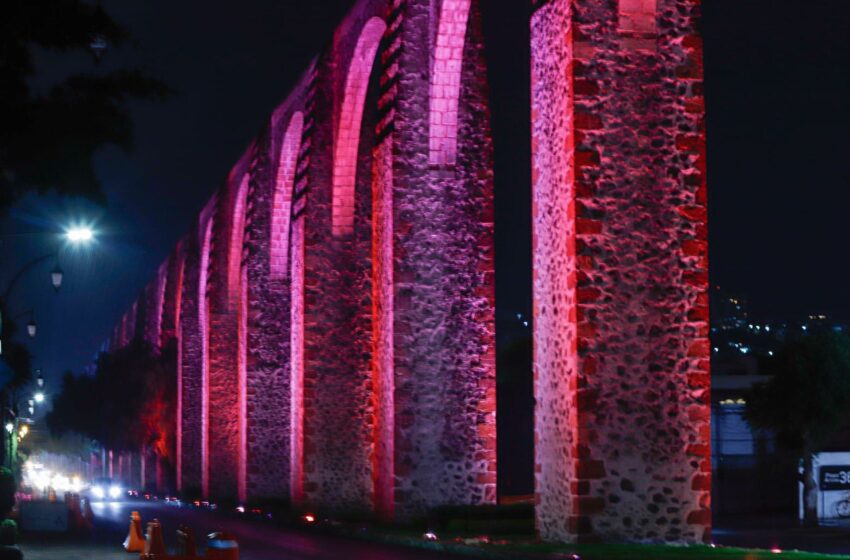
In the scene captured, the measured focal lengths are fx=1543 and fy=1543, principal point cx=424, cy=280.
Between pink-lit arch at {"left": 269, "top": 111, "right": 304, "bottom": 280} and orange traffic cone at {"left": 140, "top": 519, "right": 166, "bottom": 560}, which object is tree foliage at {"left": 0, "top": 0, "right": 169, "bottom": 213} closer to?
orange traffic cone at {"left": 140, "top": 519, "right": 166, "bottom": 560}

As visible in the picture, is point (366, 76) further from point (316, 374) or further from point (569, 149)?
point (569, 149)

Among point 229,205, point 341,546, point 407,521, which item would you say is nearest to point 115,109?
point 341,546

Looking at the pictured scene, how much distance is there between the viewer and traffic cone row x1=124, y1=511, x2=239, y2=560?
13727 mm

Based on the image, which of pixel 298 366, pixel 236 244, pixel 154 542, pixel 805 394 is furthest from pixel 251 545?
pixel 805 394

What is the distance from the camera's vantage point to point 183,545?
16.2 metres

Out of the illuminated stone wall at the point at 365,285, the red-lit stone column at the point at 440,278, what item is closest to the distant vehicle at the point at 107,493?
the illuminated stone wall at the point at 365,285

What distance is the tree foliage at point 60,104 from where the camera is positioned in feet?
49.3

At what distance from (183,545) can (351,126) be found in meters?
17.2

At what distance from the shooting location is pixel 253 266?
134ft

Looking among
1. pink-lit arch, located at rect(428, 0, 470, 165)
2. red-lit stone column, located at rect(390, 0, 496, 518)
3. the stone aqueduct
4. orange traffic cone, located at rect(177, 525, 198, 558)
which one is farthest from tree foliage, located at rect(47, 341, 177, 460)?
orange traffic cone, located at rect(177, 525, 198, 558)

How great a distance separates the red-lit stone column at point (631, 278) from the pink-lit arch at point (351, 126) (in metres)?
11.7

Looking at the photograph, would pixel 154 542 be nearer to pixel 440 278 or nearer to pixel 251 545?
pixel 251 545

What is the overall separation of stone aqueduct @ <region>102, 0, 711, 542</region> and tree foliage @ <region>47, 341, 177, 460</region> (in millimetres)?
17577

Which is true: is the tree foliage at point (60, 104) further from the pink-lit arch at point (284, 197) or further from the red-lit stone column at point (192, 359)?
the red-lit stone column at point (192, 359)
